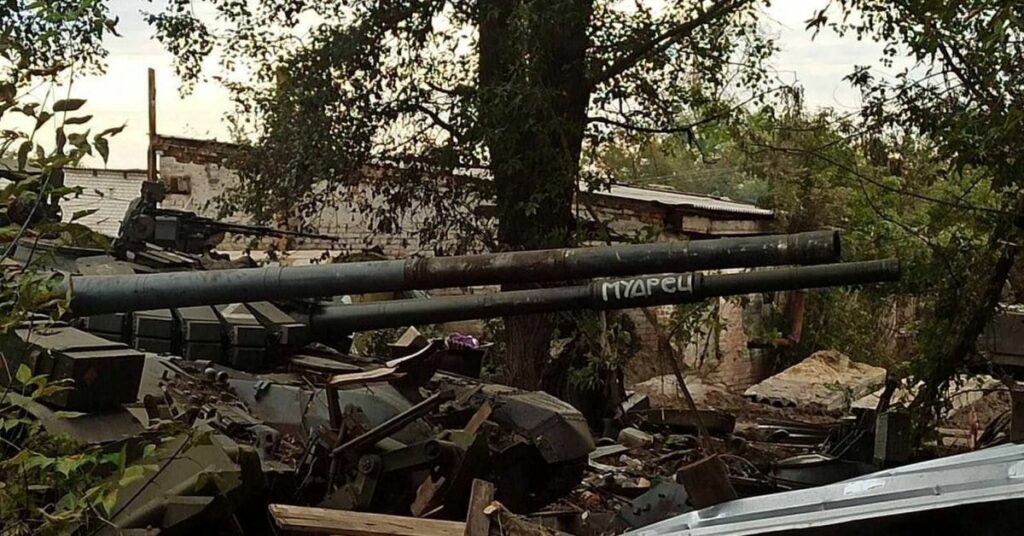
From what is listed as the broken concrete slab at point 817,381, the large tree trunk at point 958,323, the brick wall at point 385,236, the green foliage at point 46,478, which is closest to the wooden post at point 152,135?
the brick wall at point 385,236

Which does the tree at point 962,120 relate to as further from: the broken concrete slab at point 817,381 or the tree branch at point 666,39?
the broken concrete slab at point 817,381

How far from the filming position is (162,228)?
862 centimetres

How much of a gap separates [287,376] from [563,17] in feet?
11.1

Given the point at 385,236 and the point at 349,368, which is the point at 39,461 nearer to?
Result: the point at 349,368

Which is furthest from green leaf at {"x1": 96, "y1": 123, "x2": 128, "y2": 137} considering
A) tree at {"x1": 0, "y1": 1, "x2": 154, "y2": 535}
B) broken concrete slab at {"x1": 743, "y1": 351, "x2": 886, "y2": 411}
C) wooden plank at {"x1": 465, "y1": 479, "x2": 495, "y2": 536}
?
broken concrete slab at {"x1": 743, "y1": 351, "x2": 886, "y2": 411}

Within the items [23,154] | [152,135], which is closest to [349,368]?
[23,154]

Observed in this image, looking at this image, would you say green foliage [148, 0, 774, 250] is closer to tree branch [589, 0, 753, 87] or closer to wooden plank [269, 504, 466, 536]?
tree branch [589, 0, 753, 87]

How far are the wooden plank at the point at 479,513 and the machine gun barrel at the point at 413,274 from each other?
81 centimetres

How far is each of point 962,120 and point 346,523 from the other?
14.0 feet

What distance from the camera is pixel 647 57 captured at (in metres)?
9.99

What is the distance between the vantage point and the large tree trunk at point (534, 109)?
884 cm

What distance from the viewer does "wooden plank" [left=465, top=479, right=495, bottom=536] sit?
4508mm

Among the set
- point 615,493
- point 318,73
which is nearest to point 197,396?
point 615,493

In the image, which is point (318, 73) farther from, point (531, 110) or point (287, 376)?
point (287, 376)
